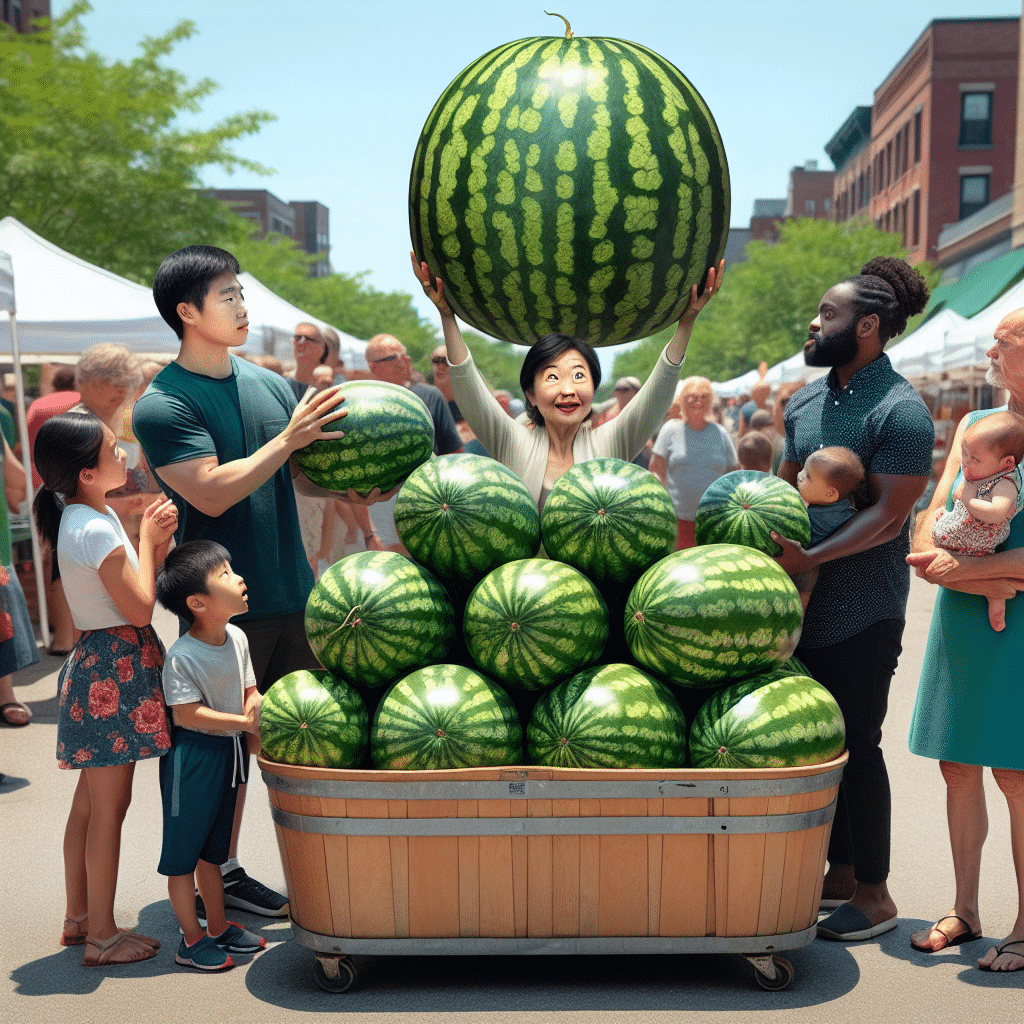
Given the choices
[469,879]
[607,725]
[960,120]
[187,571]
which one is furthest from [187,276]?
[960,120]

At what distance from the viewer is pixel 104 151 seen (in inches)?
918

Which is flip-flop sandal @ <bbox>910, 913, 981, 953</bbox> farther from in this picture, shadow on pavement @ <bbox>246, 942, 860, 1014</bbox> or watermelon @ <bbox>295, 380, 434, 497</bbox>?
watermelon @ <bbox>295, 380, 434, 497</bbox>

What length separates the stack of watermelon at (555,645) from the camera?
11.0ft

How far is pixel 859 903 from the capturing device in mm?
4047

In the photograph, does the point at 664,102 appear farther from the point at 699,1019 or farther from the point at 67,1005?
the point at 67,1005

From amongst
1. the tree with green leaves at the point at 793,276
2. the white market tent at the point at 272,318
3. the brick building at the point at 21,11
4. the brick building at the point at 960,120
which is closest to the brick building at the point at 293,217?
the brick building at the point at 21,11

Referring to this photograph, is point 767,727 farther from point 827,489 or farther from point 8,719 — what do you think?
point 8,719

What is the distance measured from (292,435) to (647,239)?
4.05ft

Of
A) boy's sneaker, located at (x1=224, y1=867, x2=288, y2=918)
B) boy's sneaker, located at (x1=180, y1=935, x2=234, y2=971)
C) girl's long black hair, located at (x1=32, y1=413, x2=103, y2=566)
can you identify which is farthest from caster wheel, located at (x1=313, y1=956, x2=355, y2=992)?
girl's long black hair, located at (x1=32, y1=413, x2=103, y2=566)

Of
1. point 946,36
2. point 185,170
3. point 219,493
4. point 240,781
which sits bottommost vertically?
point 240,781

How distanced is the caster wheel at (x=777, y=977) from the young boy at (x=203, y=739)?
62.9 inches

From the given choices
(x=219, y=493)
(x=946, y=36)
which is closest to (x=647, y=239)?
(x=219, y=493)

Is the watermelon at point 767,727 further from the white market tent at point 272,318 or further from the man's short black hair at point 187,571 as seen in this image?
the white market tent at point 272,318

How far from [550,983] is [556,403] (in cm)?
184
